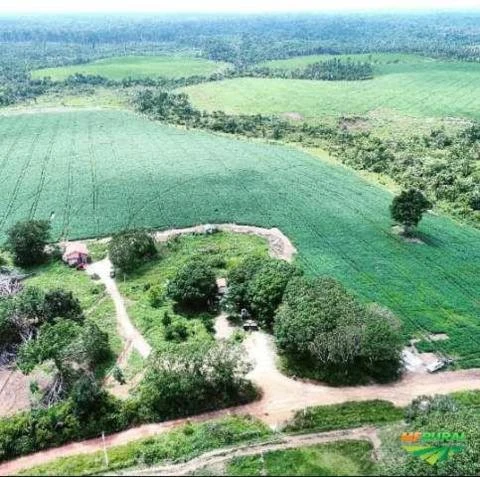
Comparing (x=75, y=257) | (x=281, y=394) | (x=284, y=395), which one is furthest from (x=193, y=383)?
(x=75, y=257)

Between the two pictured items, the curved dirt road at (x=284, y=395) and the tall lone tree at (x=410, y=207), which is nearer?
the curved dirt road at (x=284, y=395)

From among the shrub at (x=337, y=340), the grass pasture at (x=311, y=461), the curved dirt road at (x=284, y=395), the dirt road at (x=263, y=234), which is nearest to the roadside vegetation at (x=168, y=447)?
the curved dirt road at (x=284, y=395)

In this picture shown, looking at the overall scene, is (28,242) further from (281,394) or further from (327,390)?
(327,390)

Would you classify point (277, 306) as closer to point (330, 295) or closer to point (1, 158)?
point (330, 295)

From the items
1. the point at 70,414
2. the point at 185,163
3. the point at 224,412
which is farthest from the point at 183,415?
A: the point at 185,163

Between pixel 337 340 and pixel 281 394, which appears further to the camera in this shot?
pixel 337 340

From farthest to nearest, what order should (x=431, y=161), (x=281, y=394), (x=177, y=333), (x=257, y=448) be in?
(x=431, y=161) → (x=177, y=333) → (x=281, y=394) → (x=257, y=448)

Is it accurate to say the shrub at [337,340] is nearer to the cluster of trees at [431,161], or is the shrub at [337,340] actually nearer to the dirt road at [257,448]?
the dirt road at [257,448]
